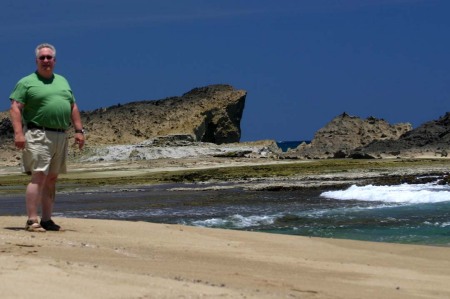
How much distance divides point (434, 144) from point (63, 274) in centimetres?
5774

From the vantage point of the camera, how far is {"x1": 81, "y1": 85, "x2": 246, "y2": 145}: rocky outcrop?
252 ft

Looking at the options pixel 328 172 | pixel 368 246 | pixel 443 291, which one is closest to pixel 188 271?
pixel 443 291

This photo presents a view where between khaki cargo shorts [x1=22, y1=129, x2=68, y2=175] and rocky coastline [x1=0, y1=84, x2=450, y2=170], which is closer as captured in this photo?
khaki cargo shorts [x1=22, y1=129, x2=68, y2=175]

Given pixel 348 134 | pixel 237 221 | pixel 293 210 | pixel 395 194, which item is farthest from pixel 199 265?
pixel 348 134

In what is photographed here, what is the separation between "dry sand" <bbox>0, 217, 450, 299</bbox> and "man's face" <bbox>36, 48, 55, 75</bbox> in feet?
6.02

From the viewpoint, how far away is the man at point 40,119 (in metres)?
9.07

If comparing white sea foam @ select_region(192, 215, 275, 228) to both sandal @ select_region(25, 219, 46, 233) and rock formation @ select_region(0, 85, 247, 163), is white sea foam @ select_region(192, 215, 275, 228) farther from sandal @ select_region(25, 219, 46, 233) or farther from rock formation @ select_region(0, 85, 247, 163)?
rock formation @ select_region(0, 85, 247, 163)

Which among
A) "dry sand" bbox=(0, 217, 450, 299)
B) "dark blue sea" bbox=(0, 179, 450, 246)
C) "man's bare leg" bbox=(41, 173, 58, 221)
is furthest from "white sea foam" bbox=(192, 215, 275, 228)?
"man's bare leg" bbox=(41, 173, 58, 221)

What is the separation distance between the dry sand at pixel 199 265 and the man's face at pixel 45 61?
6.02 ft

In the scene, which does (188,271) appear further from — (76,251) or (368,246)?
(368,246)

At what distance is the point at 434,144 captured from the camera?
6134 centimetres

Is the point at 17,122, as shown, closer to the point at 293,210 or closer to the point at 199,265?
the point at 199,265

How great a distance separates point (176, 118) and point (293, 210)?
58.6 meters

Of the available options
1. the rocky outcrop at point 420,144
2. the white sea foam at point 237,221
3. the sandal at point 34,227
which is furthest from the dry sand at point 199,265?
the rocky outcrop at point 420,144
